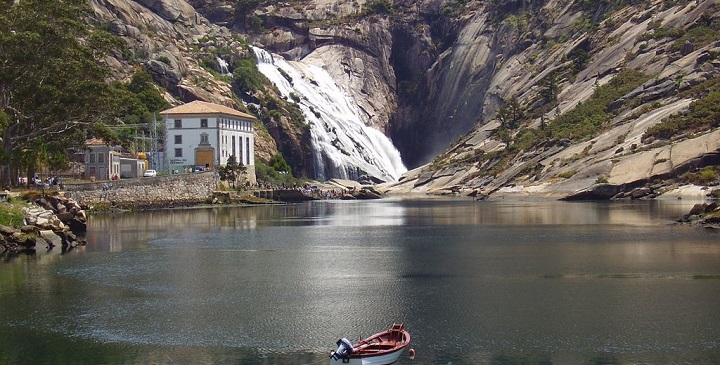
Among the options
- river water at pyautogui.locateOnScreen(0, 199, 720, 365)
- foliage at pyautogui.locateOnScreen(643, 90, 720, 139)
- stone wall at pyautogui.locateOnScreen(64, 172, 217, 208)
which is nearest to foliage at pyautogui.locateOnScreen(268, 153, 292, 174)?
stone wall at pyautogui.locateOnScreen(64, 172, 217, 208)

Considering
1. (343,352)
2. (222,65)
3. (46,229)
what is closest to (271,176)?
(222,65)

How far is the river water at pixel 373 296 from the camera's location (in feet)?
129

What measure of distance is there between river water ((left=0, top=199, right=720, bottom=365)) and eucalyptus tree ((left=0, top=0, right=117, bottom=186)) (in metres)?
15.1

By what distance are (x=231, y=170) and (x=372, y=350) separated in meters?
112

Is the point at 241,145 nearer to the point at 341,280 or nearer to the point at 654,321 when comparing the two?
the point at 341,280

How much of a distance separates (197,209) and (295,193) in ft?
107

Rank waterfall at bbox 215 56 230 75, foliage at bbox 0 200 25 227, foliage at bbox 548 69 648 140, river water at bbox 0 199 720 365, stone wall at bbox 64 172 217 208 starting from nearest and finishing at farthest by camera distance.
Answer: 1. river water at bbox 0 199 720 365
2. foliage at bbox 0 200 25 227
3. stone wall at bbox 64 172 217 208
4. foliage at bbox 548 69 648 140
5. waterfall at bbox 215 56 230 75

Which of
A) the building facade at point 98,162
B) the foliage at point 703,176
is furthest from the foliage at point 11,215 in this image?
the foliage at point 703,176

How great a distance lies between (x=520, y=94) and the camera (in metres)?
200

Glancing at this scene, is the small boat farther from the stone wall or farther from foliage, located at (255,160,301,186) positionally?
foliage, located at (255,160,301,186)

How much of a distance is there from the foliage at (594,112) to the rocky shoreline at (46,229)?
87.3 m

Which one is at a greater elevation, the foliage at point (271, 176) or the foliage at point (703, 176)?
the foliage at point (271, 176)

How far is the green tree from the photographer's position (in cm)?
14575

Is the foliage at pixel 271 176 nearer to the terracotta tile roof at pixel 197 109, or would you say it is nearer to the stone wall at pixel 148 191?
the terracotta tile roof at pixel 197 109
